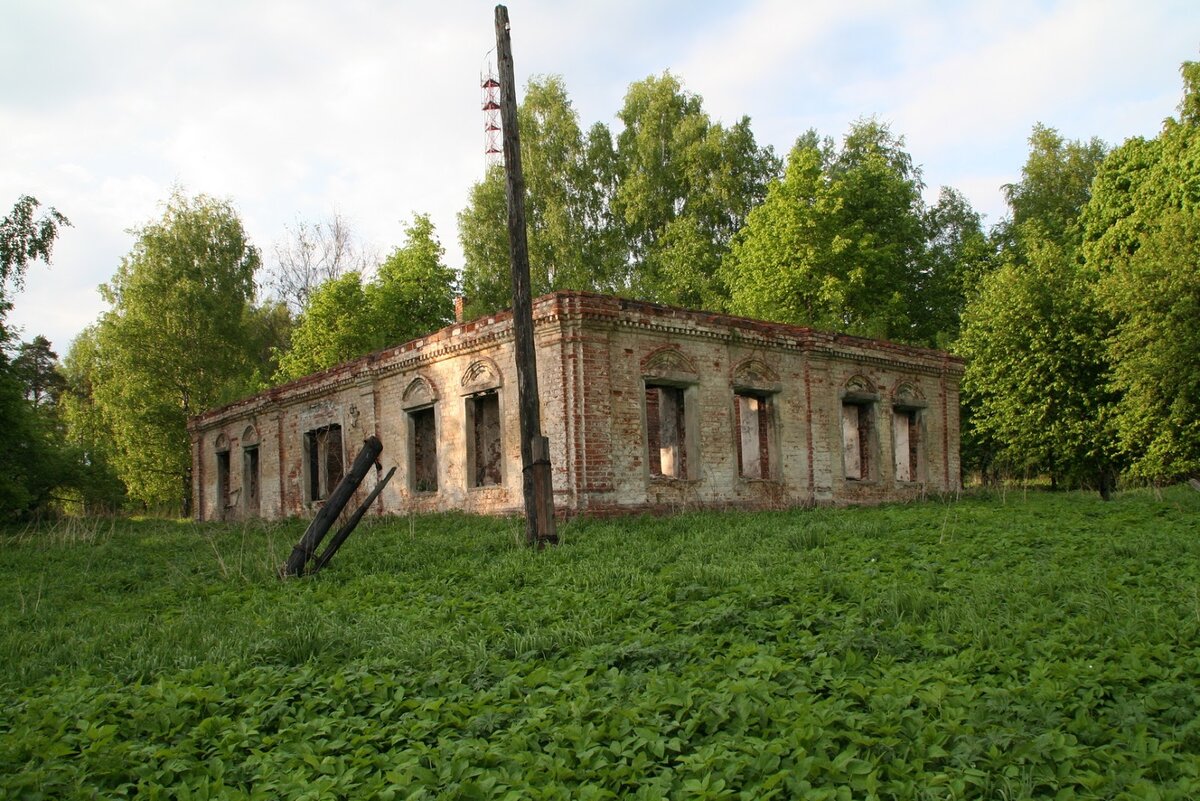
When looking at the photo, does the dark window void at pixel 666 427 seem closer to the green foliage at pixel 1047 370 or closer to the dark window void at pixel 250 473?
the green foliage at pixel 1047 370

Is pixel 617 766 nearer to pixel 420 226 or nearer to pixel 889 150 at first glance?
pixel 420 226

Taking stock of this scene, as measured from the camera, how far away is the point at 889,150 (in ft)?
131

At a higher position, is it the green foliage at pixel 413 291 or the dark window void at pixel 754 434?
the green foliage at pixel 413 291

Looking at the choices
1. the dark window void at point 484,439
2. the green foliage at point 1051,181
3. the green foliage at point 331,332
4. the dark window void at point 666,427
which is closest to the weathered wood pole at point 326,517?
the dark window void at point 484,439

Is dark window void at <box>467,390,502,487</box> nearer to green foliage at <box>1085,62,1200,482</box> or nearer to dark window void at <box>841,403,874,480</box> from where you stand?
dark window void at <box>841,403,874,480</box>

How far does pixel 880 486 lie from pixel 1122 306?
6.68 m

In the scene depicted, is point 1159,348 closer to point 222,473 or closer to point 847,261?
point 847,261

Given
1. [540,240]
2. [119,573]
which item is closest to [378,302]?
[540,240]

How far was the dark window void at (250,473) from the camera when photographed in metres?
26.6

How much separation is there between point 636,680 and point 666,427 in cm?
1300

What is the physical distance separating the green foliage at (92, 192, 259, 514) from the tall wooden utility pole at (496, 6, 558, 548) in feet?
84.8

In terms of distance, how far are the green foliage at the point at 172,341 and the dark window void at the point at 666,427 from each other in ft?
74.0

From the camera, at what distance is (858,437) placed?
21.9 metres

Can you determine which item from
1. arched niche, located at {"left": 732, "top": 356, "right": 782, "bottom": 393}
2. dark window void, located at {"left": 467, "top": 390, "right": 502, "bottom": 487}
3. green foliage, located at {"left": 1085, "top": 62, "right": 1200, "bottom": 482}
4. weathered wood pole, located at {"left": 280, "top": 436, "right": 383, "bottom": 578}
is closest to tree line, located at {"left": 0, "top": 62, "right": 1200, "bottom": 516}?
green foliage, located at {"left": 1085, "top": 62, "right": 1200, "bottom": 482}
